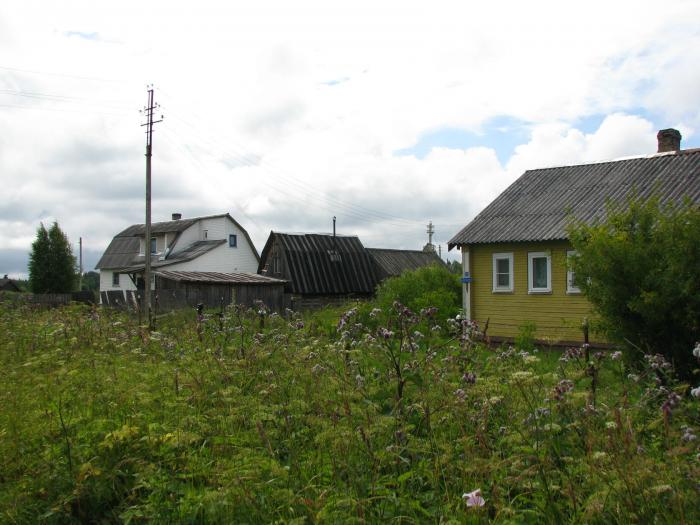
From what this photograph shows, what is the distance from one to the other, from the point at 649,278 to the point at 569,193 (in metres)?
13.0

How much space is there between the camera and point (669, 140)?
72.7ft

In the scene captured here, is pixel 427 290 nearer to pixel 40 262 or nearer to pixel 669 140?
pixel 669 140

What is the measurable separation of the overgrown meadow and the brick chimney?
18539 millimetres

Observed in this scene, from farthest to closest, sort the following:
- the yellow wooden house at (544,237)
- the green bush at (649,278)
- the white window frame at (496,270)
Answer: the white window frame at (496,270) → the yellow wooden house at (544,237) → the green bush at (649,278)

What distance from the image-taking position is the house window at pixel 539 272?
19.7 m

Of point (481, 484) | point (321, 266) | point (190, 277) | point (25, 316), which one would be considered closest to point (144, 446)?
point (481, 484)

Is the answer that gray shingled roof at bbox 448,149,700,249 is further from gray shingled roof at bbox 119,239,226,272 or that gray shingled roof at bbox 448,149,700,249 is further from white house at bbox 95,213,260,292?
white house at bbox 95,213,260,292

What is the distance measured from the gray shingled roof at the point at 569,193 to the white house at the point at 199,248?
27809mm

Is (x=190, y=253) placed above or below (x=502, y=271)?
above

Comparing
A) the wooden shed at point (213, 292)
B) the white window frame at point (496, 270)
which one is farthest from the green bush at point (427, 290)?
the wooden shed at point (213, 292)

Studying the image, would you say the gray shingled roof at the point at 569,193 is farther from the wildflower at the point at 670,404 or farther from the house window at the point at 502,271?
the wildflower at the point at 670,404

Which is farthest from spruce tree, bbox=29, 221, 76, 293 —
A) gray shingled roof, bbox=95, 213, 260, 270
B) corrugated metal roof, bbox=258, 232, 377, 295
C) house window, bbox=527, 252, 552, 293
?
house window, bbox=527, 252, 552, 293

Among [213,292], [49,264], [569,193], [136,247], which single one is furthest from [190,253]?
[569,193]

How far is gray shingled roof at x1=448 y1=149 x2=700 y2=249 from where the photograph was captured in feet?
A: 63.2
